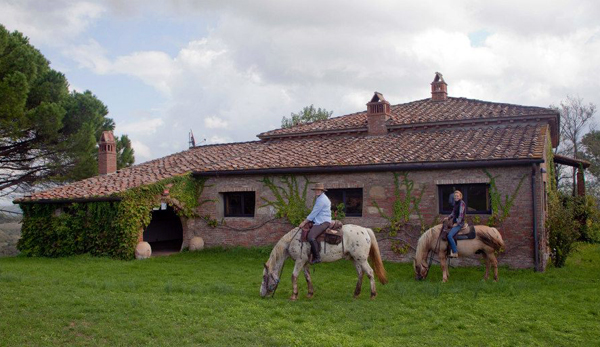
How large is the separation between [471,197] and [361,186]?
3202 millimetres

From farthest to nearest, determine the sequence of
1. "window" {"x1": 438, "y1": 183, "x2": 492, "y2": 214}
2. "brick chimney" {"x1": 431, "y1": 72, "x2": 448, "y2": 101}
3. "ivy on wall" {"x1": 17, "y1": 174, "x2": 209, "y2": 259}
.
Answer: "brick chimney" {"x1": 431, "y1": 72, "x2": 448, "y2": 101}, "ivy on wall" {"x1": 17, "y1": 174, "x2": 209, "y2": 259}, "window" {"x1": 438, "y1": 183, "x2": 492, "y2": 214}

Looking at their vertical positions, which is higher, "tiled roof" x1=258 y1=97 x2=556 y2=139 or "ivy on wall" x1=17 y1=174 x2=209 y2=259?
"tiled roof" x1=258 y1=97 x2=556 y2=139

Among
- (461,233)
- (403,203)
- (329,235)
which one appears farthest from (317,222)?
(403,203)

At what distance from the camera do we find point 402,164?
14.5 metres

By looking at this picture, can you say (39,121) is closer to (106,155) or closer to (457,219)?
(106,155)

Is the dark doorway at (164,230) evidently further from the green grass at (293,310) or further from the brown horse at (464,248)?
the brown horse at (464,248)

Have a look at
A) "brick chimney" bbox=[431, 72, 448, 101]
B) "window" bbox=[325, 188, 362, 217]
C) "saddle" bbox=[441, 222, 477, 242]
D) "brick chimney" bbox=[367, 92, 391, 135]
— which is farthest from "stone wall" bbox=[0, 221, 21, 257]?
"brick chimney" bbox=[431, 72, 448, 101]

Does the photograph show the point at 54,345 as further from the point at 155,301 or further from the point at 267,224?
the point at 267,224

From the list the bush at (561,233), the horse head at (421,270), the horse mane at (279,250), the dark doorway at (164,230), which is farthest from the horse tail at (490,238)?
the dark doorway at (164,230)

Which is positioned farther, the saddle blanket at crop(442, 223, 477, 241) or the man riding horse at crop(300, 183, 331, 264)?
the saddle blanket at crop(442, 223, 477, 241)

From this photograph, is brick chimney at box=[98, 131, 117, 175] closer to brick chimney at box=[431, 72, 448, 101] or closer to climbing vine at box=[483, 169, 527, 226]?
brick chimney at box=[431, 72, 448, 101]

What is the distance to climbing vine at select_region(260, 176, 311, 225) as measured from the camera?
1590 cm

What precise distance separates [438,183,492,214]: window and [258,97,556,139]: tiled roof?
4270 mm

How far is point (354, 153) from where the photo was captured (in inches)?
653
